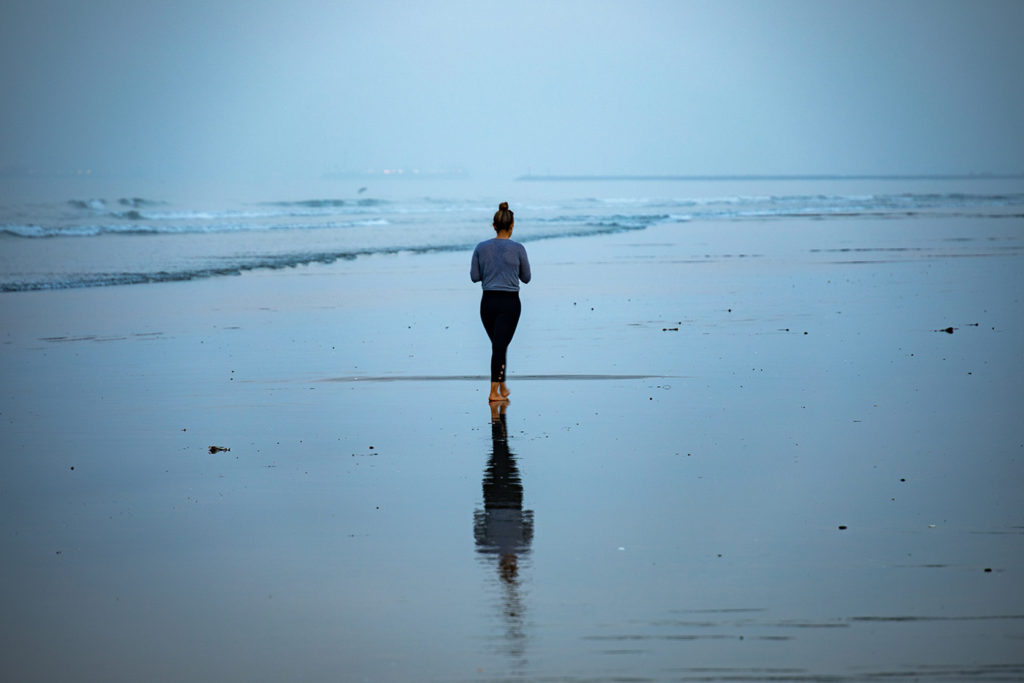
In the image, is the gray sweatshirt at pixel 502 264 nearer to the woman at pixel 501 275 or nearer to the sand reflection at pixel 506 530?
the woman at pixel 501 275

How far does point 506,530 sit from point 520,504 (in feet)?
1.63

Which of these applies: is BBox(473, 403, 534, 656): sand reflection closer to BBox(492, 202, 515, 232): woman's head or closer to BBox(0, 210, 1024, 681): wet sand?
BBox(0, 210, 1024, 681): wet sand

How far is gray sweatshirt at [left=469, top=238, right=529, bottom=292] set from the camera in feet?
33.6

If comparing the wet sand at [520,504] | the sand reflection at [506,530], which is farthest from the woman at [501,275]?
the sand reflection at [506,530]

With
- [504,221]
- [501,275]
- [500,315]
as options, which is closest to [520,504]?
Answer: [500,315]

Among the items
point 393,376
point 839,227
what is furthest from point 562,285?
point 839,227

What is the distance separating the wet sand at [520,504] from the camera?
4250 mm

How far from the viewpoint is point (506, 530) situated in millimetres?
5746

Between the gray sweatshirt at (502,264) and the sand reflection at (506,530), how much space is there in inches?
107

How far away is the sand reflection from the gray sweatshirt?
2721 mm

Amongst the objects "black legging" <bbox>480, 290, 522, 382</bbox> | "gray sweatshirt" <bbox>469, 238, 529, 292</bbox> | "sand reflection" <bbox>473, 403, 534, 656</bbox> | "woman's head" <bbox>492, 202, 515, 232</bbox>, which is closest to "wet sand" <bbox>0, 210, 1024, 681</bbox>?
"sand reflection" <bbox>473, 403, 534, 656</bbox>

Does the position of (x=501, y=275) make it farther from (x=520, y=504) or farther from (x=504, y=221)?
(x=520, y=504)

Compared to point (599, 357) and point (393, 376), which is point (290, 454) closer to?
point (393, 376)

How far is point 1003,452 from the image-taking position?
726cm
